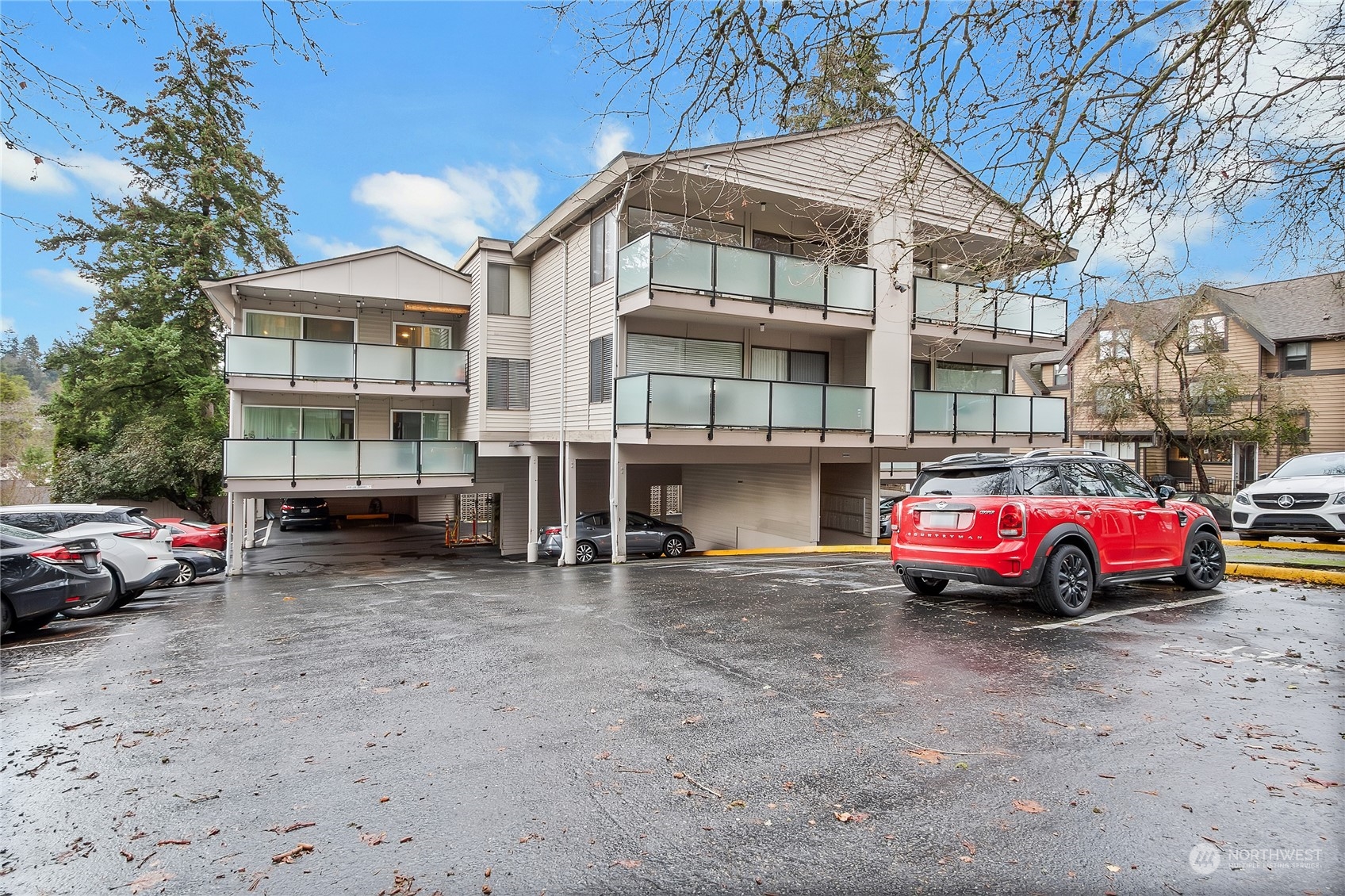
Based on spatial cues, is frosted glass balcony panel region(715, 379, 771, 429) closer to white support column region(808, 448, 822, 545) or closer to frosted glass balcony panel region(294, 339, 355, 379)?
white support column region(808, 448, 822, 545)

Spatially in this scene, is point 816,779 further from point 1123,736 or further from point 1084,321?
point 1084,321

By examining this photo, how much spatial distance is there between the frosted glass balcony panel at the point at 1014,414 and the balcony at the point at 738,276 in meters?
4.50

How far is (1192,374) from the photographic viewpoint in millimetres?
27422

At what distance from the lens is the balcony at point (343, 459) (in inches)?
664

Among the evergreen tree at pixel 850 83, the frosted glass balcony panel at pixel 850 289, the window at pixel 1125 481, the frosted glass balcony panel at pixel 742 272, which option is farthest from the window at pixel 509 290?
the window at pixel 1125 481

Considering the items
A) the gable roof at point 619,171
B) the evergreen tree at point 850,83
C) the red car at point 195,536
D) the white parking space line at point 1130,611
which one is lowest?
the red car at point 195,536

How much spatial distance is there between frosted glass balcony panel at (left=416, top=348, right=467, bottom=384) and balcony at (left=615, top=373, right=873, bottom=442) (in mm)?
7991

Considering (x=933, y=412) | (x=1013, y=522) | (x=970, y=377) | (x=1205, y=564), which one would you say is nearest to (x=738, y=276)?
(x=933, y=412)

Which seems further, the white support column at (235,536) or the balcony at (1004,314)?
the balcony at (1004,314)

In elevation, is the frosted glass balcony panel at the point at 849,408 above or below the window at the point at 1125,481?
above

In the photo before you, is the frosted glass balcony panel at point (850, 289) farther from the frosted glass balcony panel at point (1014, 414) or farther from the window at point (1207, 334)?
the window at point (1207, 334)

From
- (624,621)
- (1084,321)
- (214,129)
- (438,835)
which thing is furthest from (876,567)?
(214,129)

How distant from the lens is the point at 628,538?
1766 cm

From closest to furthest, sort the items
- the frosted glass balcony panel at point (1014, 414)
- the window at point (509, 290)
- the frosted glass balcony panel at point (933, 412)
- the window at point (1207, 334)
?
1. the frosted glass balcony panel at point (933, 412)
2. the frosted glass balcony panel at point (1014, 414)
3. the window at point (509, 290)
4. the window at point (1207, 334)
